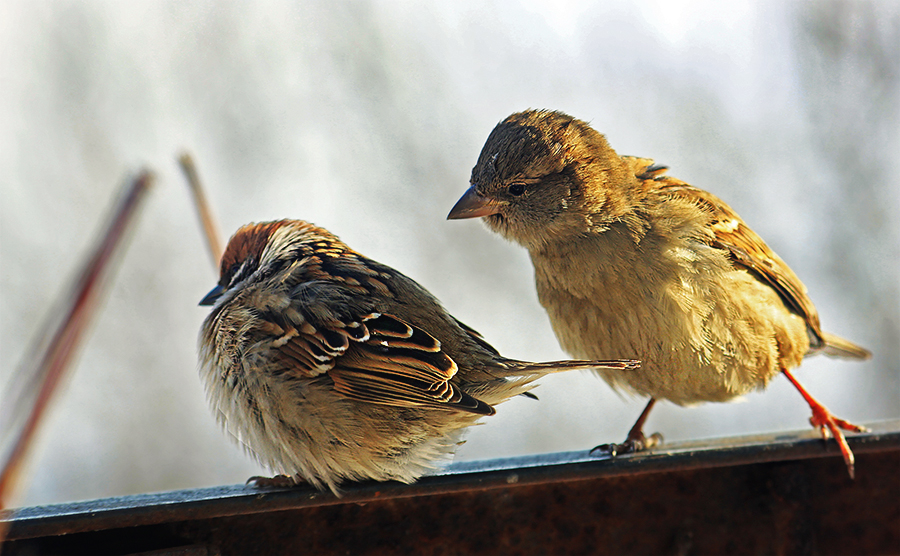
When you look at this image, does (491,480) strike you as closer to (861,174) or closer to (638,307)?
(638,307)

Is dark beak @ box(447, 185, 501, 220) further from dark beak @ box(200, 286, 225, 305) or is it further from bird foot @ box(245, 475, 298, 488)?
bird foot @ box(245, 475, 298, 488)

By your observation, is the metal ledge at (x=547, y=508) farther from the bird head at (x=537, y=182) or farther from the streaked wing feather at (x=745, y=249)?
the bird head at (x=537, y=182)

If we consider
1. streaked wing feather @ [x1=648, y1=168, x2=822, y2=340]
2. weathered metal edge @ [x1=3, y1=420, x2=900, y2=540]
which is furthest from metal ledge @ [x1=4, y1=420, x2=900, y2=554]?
streaked wing feather @ [x1=648, y1=168, x2=822, y2=340]

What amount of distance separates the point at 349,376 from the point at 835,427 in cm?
188

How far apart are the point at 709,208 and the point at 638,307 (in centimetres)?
64

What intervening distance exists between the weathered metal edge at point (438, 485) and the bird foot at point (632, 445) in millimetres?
230

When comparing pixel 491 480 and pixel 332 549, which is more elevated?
pixel 491 480

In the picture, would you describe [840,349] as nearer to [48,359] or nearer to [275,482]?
[275,482]

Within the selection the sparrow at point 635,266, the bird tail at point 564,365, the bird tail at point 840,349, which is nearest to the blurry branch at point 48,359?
the bird tail at point 564,365

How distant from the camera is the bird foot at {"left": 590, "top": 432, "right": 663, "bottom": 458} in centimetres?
304

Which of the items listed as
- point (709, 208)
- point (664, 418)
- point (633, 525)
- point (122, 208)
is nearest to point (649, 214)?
point (709, 208)

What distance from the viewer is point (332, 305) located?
100 inches

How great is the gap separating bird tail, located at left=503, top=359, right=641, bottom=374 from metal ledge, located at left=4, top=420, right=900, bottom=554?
317 millimetres

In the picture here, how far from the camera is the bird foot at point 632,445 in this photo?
3039 millimetres
